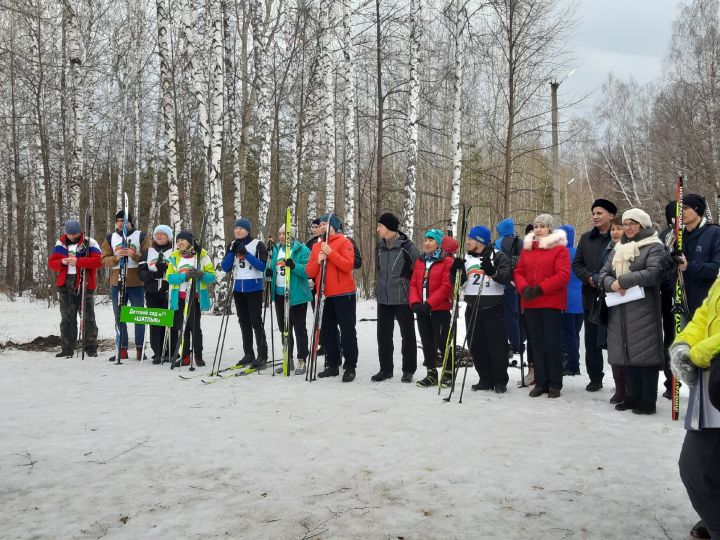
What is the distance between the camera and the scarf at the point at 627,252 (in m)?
5.34

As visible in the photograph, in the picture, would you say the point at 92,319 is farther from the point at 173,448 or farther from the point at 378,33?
the point at 378,33

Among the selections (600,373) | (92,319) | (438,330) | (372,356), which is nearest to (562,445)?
(600,373)

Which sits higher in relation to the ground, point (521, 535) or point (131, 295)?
point (131, 295)

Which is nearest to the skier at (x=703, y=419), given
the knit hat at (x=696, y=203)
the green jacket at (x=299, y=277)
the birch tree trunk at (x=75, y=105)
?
the knit hat at (x=696, y=203)

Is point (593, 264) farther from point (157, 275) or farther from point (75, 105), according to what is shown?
point (75, 105)

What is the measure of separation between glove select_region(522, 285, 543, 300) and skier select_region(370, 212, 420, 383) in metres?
1.51

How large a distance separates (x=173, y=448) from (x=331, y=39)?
1202 cm

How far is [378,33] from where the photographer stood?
50.4ft

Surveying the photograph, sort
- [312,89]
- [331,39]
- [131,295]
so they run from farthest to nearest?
[312,89]
[331,39]
[131,295]

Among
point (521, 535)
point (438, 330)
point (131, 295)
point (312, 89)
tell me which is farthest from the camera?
point (312, 89)

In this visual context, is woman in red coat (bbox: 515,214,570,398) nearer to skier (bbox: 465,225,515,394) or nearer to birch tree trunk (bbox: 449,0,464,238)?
skier (bbox: 465,225,515,394)

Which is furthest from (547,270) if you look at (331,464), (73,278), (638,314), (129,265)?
(73,278)

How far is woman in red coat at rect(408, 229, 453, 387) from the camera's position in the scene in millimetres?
6711

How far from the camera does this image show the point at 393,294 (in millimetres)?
6969
